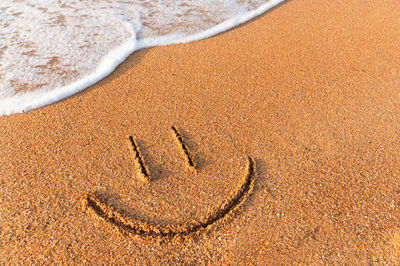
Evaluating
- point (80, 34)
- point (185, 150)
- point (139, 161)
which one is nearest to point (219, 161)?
point (185, 150)

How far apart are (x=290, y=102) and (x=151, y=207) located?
4.78 feet

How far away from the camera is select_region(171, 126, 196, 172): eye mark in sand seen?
1.91 meters

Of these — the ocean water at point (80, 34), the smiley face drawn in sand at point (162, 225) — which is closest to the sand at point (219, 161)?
the smiley face drawn in sand at point (162, 225)

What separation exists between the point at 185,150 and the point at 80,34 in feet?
7.35

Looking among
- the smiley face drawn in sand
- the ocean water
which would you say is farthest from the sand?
the ocean water

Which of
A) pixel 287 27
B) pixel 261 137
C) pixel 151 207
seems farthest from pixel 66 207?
pixel 287 27

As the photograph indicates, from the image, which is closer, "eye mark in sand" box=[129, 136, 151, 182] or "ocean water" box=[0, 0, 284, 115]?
"eye mark in sand" box=[129, 136, 151, 182]

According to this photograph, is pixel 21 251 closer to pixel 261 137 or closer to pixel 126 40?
pixel 261 137

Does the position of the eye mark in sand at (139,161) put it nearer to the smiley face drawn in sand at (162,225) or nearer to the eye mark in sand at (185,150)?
the smiley face drawn in sand at (162,225)

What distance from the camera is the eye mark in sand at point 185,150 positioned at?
191 centimetres

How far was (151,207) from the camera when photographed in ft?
5.57

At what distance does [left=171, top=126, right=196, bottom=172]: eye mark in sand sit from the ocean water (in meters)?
1.06

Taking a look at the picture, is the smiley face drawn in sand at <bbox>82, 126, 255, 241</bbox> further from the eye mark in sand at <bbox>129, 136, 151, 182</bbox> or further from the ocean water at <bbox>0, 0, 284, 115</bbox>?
the ocean water at <bbox>0, 0, 284, 115</bbox>

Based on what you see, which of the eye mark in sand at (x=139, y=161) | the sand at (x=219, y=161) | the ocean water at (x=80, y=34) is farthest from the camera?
the ocean water at (x=80, y=34)
